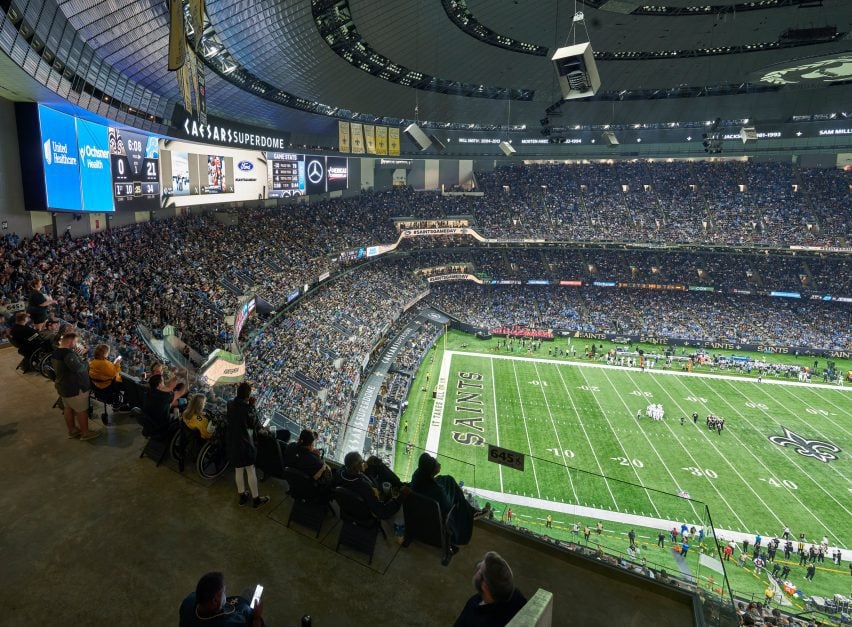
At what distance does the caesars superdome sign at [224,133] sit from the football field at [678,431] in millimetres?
16340

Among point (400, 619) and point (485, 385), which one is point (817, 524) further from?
point (400, 619)

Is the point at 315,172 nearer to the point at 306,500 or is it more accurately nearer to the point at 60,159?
the point at 60,159

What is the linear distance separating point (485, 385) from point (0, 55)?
26.5 m

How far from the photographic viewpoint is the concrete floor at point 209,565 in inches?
169

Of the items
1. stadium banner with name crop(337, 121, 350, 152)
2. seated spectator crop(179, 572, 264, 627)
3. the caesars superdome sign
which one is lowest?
seated spectator crop(179, 572, 264, 627)

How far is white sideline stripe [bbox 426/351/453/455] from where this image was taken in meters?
23.1

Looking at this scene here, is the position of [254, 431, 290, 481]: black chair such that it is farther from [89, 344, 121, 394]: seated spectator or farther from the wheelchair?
[89, 344, 121, 394]: seated spectator

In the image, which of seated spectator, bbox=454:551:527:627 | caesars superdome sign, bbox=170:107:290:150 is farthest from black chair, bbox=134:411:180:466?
caesars superdome sign, bbox=170:107:290:150

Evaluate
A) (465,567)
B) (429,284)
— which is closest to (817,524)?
(465,567)

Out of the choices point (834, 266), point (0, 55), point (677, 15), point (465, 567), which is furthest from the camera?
point (834, 266)

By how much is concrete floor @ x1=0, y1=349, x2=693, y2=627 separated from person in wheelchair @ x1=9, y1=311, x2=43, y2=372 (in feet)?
10.2

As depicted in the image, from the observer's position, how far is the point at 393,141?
39219 mm

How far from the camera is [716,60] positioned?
2952 centimetres

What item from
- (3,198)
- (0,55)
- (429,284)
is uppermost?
(0,55)
